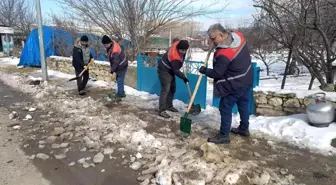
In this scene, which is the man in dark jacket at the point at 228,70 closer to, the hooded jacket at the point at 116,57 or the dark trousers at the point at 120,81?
→ the hooded jacket at the point at 116,57

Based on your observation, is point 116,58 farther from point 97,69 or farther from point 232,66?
point 232,66

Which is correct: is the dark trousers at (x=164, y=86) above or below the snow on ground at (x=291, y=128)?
above

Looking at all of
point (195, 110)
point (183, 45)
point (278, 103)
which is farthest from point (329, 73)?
point (183, 45)

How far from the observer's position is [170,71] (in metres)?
5.30

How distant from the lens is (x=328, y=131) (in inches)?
153

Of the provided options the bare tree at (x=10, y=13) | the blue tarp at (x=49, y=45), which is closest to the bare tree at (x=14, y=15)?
the bare tree at (x=10, y=13)

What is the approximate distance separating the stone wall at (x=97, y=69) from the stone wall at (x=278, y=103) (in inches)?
154

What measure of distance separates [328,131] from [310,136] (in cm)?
26

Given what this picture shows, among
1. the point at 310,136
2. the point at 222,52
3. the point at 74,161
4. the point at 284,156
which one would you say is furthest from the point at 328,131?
the point at 74,161

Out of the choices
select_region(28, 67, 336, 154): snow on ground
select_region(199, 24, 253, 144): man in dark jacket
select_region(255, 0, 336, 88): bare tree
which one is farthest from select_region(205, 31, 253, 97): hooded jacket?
select_region(255, 0, 336, 88): bare tree

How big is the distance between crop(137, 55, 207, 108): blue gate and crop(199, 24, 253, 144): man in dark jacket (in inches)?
69.4

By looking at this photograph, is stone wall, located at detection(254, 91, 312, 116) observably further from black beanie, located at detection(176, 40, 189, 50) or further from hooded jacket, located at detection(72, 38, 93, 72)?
hooded jacket, located at detection(72, 38, 93, 72)

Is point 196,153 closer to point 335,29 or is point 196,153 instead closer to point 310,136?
point 310,136

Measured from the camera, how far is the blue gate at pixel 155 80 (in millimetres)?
5707
